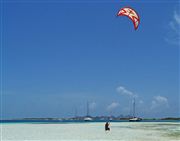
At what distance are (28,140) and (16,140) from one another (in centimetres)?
68

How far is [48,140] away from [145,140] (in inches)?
204

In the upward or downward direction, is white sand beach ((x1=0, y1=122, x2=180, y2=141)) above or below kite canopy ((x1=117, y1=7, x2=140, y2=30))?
below

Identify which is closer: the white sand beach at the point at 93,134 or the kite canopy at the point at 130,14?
the kite canopy at the point at 130,14

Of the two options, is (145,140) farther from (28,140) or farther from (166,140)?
(28,140)

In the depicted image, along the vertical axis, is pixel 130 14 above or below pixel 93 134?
above

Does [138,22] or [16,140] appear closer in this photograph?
[138,22]

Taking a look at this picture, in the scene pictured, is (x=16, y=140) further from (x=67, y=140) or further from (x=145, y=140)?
(x=145, y=140)

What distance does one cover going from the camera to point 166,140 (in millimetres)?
18797

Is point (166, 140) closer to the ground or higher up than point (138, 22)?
closer to the ground

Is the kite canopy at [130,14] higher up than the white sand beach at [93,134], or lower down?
higher up

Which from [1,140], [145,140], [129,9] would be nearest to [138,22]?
[129,9]

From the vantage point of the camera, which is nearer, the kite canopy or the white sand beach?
the kite canopy

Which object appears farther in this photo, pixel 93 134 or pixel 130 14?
pixel 93 134

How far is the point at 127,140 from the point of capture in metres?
19.2
